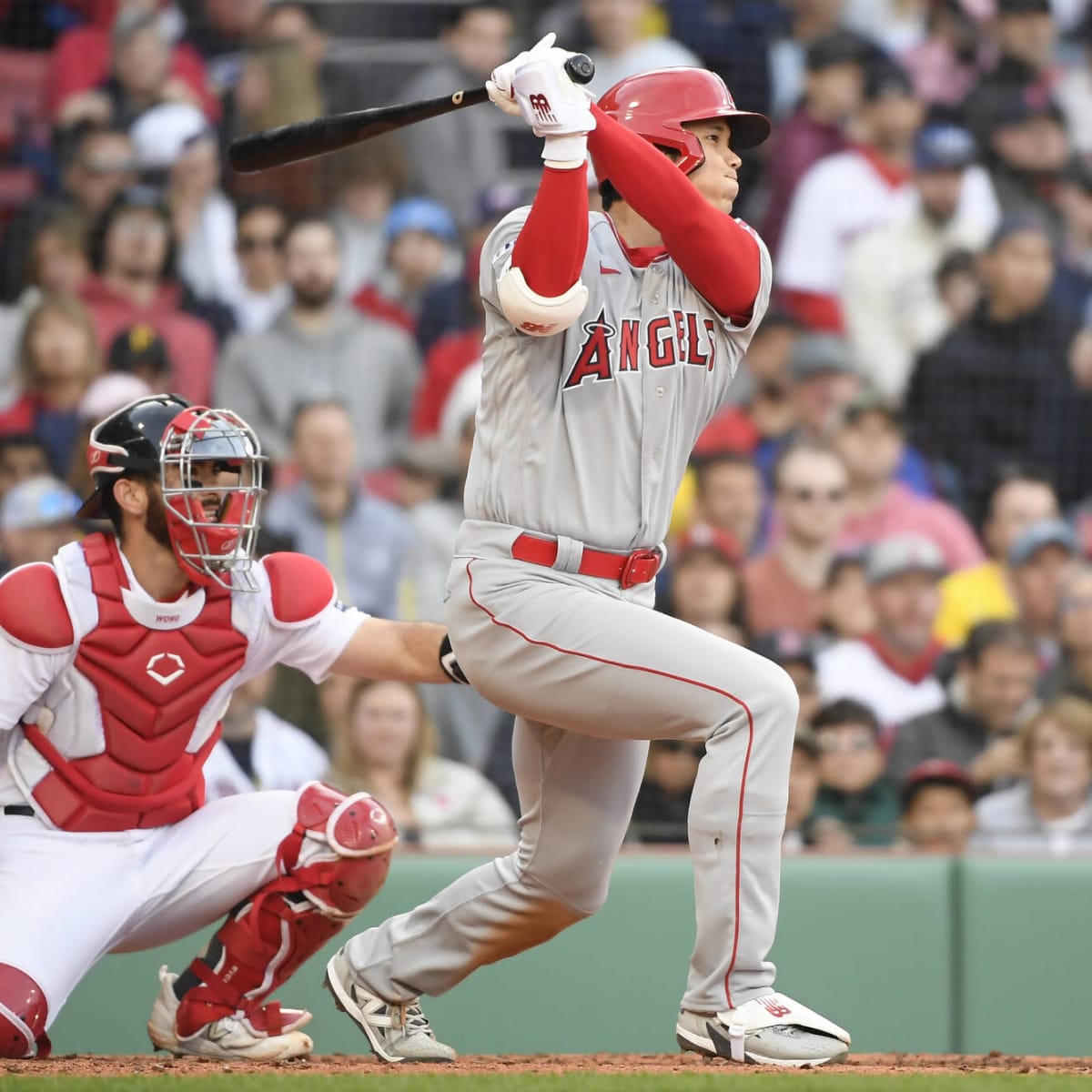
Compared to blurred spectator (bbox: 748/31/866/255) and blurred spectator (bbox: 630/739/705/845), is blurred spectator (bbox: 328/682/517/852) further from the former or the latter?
blurred spectator (bbox: 748/31/866/255)

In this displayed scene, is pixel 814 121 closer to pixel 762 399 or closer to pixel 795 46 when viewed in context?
pixel 795 46

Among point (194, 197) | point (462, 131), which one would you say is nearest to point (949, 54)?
point (462, 131)

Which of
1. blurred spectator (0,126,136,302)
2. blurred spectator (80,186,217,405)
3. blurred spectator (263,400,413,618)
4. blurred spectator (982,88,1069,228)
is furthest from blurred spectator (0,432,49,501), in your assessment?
blurred spectator (982,88,1069,228)

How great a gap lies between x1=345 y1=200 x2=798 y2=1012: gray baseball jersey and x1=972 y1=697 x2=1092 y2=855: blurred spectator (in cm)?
223

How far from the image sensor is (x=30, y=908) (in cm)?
346

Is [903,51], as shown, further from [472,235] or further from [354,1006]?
[354,1006]

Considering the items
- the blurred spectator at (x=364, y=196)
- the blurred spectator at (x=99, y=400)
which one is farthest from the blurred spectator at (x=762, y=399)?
the blurred spectator at (x=99, y=400)

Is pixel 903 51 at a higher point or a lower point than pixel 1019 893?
higher

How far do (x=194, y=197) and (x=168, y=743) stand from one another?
4.06 metres

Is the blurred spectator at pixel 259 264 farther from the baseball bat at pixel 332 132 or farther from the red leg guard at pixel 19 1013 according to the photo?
the red leg guard at pixel 19 1013

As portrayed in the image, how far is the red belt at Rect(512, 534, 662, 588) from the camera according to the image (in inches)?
126

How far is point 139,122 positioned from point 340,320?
4.15ft

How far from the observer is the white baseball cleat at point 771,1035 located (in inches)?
121

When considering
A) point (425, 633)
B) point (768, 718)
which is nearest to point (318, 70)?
point (425, 633)
